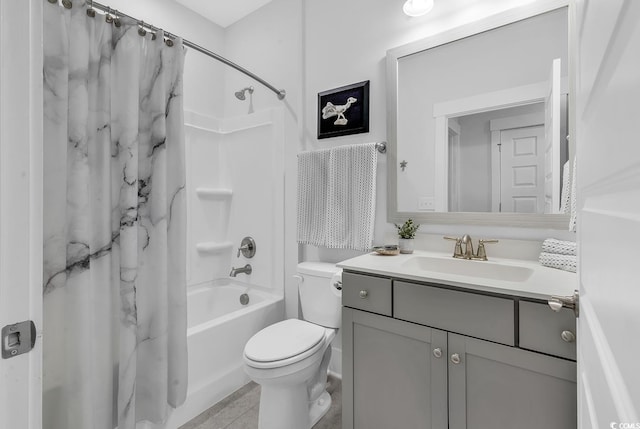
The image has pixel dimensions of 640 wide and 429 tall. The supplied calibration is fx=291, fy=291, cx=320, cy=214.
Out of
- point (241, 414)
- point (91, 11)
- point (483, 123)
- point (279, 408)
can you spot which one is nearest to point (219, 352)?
point (241, 414)

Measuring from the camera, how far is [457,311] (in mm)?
1097

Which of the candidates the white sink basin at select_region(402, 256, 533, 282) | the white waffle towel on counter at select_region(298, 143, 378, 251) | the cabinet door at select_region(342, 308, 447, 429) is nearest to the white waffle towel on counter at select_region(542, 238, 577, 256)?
the white sink basin at select_region(402, 256, 533, 282)

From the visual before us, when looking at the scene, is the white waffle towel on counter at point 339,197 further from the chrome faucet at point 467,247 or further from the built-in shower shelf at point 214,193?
the built-in shower shelf at point 214,193

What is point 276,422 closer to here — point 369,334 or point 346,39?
point 369,334

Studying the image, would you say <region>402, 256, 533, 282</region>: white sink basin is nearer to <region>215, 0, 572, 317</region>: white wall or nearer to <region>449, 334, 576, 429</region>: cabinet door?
<region>215, 0, 572, 317</region>: white wall

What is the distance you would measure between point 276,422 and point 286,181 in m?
1.54

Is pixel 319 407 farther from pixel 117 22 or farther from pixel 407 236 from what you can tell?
pixel 117 22

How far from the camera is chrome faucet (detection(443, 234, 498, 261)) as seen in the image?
56.5 inches

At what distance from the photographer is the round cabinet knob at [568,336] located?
89 cm

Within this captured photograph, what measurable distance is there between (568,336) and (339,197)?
1.27 metres

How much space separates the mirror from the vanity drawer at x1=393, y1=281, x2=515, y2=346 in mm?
572
